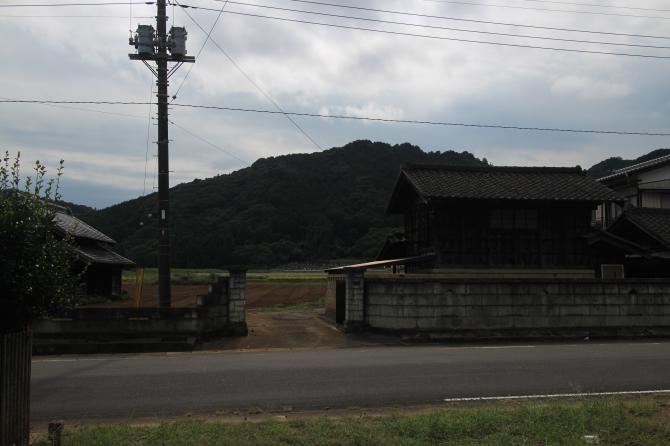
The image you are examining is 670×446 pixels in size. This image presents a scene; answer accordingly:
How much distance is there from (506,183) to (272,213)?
5286 centimetres

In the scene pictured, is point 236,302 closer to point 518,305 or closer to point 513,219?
point 518,305

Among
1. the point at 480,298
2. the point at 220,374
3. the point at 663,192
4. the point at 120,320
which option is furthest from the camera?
the point at 663,192

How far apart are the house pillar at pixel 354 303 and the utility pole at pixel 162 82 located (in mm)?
5745

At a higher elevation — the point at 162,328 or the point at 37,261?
the point at 37,261

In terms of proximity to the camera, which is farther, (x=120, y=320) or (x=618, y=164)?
(x=618, y=164)

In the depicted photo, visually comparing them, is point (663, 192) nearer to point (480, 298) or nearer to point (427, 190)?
point (427, 190)

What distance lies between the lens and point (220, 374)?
10.8m

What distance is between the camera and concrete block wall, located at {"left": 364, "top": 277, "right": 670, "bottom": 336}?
669 inches

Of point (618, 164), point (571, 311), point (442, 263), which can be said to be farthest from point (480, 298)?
point (618, 164)

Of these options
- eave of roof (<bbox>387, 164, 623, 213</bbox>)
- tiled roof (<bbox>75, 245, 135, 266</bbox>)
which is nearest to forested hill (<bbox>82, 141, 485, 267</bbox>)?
tiled roof (<bbox>75, 245, 135, 266</bbox>)

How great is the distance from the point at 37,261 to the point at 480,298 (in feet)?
45.9

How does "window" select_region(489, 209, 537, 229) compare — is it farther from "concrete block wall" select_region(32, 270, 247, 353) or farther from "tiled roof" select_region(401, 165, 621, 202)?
"concrete block wall" select_region(32, 270, 247, 353)

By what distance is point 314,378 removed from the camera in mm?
10422

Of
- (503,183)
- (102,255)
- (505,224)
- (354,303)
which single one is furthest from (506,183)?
(102,255)
